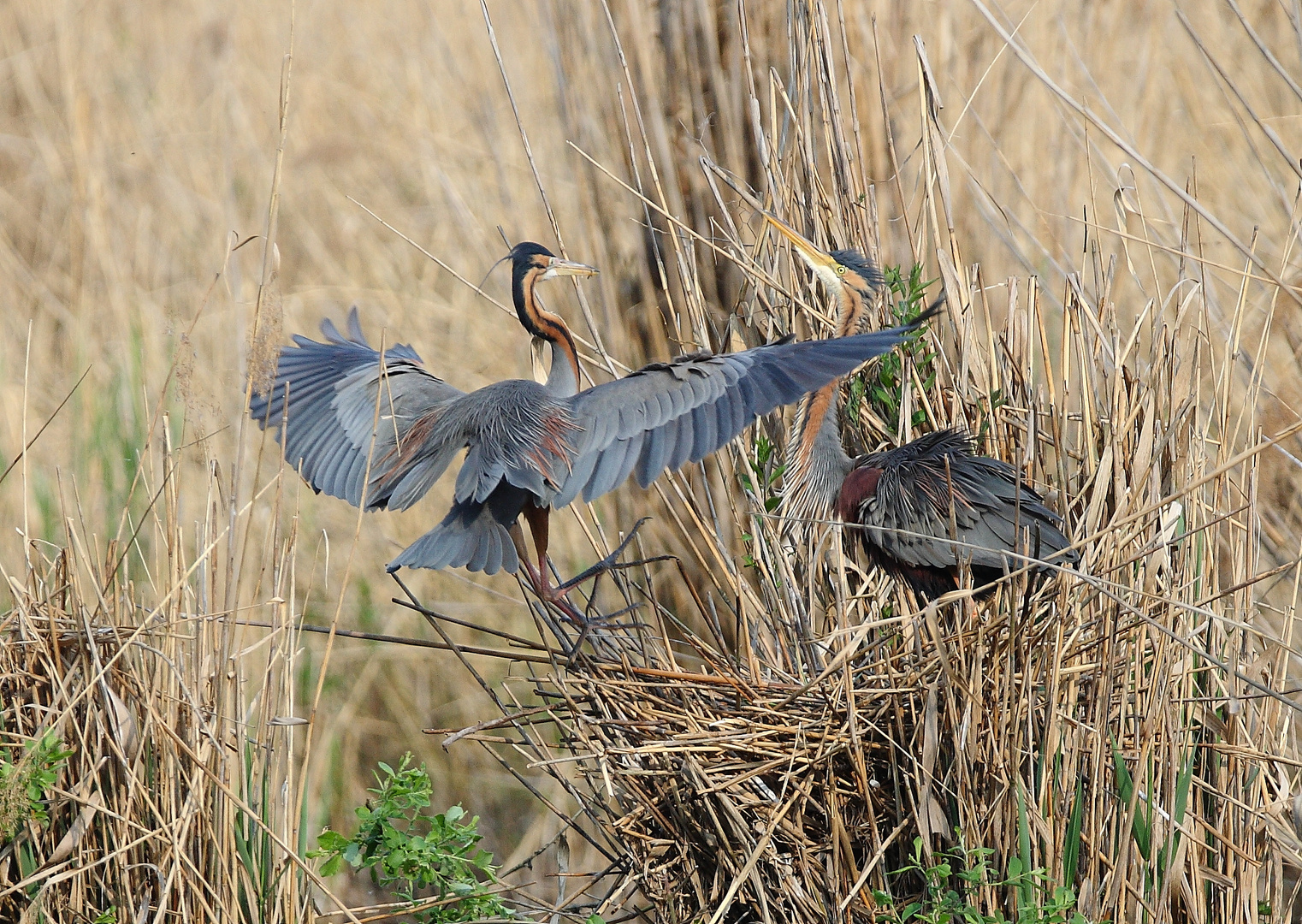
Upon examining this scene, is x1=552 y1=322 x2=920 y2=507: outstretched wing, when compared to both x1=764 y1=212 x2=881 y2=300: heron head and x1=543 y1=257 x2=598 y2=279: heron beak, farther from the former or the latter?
x1=543 y1=257 x2=598 y2=279: heron beak

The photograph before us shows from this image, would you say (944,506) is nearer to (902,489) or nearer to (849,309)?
(902,489)

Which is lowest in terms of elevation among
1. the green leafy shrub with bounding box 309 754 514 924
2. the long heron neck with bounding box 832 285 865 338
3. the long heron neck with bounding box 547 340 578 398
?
the green leafy shrub with bounding box 309 754 514 924

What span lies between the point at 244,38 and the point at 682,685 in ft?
16.6

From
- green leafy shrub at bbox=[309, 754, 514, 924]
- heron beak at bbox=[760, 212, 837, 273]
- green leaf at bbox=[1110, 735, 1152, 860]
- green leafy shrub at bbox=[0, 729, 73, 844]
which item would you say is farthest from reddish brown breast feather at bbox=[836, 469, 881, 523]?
green leafy shrub at bbox=[0, 729, 73, 844]

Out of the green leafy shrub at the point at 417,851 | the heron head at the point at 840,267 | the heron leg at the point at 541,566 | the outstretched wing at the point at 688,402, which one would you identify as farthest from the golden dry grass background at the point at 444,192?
the green leafy shrub at the point at 417,851

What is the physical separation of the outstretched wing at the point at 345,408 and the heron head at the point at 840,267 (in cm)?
86

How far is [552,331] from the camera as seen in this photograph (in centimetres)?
304

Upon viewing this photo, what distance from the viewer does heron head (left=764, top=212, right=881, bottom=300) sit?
2.79m

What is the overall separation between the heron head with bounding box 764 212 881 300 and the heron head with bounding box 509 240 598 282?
1.52ft

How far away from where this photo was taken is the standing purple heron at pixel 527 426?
2.53m

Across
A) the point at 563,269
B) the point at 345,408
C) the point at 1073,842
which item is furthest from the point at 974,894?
the point at 345,408

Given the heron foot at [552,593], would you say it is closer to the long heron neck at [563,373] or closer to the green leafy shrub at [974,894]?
the long heron neck at [563,373]

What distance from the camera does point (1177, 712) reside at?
2227mm

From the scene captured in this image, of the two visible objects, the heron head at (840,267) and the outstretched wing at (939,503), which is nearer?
the outstretched wing at (939,503)
